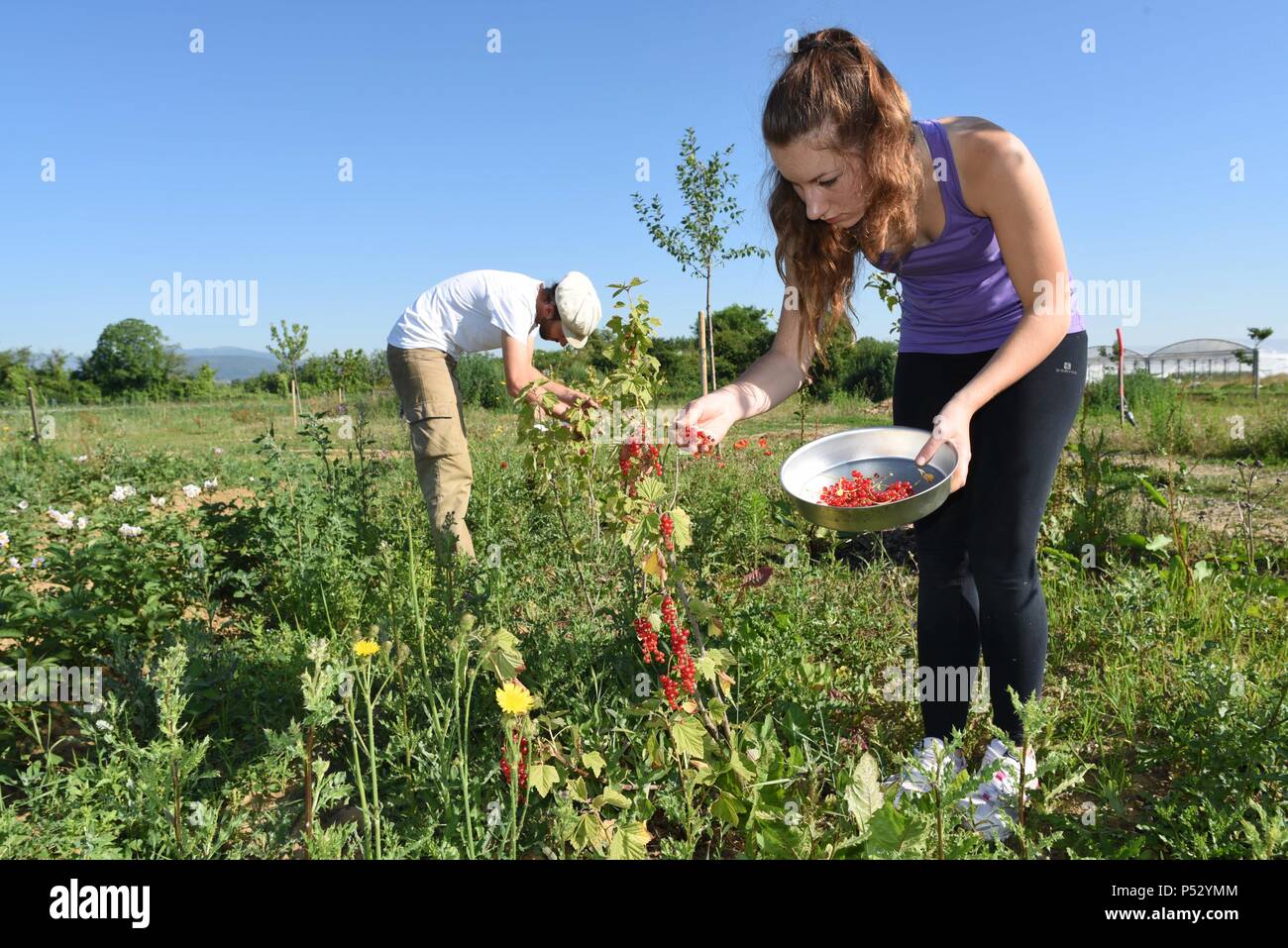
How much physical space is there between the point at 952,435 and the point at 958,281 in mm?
497

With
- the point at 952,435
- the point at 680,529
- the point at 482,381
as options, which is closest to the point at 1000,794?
the point at 952,435

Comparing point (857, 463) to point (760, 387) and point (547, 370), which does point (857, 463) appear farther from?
point (547, 370)

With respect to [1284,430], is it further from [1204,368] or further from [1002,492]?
[1204,368]

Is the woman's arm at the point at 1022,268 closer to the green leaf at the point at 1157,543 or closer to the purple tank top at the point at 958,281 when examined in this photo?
the purple tank top at the point at 958,281

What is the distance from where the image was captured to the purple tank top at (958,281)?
1.79 m

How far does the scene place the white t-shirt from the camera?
149 inches

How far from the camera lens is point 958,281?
1878 mm

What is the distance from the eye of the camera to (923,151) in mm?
1772

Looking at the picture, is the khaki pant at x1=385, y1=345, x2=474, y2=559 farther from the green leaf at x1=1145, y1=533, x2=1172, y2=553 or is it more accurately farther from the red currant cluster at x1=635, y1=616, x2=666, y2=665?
the green leaf at x1=1145, y1=533, x2=1172, y2=553

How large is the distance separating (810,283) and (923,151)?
410mm

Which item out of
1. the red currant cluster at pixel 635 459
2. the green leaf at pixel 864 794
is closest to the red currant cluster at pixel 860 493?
the red currant cluster at pixel 635 459

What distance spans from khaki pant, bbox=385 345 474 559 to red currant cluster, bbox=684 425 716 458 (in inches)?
86.5

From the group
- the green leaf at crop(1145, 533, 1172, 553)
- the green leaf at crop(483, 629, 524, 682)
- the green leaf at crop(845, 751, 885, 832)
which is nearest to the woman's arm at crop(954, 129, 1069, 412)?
the green leaf at crop(845, 751, 885, 832)
